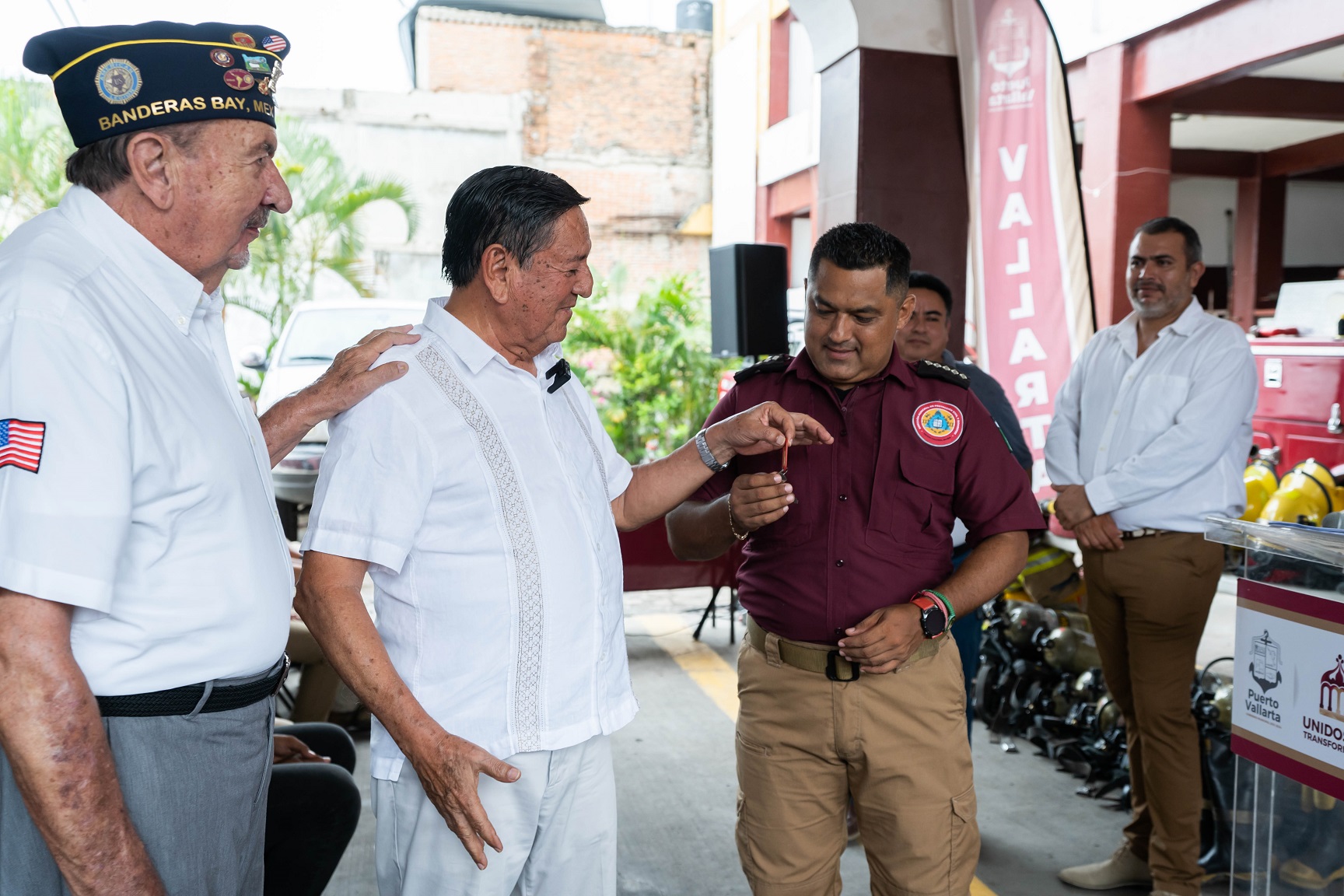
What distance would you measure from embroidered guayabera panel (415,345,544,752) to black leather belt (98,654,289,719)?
367 millimetres

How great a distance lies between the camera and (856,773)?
2.10m

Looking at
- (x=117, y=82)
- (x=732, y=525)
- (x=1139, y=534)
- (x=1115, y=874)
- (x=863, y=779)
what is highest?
(x=117, y=82)

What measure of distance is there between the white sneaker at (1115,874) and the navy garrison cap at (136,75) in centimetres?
308

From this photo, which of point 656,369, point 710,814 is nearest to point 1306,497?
point 710,814

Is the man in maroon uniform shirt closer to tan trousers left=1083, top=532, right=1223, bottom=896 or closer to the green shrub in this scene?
tan trousers left=1083, top=532, right=1223, bottom=896

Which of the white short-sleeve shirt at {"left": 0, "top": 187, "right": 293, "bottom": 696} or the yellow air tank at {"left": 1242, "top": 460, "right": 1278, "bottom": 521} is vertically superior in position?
the white short-sleeve shirt at {"left": 0, "top": 187, "right": 293, "bottom": 696}

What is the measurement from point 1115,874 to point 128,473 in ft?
9.97

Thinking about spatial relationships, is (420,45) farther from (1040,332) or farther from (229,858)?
(229,858)

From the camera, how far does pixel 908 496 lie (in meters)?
2.12

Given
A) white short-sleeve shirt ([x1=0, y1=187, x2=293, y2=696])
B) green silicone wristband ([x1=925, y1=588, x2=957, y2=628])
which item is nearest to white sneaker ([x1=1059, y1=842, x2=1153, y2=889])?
green silicone wristband ([x1=925, y1=588, x2=957, y2=628])

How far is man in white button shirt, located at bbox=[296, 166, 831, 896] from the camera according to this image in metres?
1.52

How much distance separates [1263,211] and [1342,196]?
9.68 ft

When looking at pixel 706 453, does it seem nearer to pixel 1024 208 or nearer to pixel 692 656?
pixel 1024 208

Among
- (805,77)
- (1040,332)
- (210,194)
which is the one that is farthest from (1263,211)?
(210,194)
